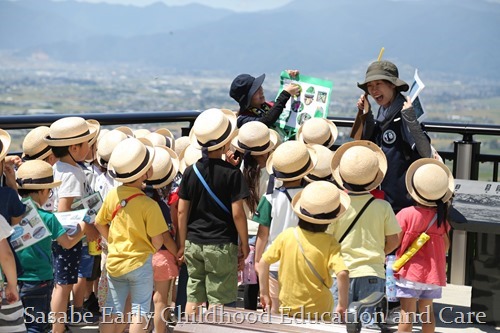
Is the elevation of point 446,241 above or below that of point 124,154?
below

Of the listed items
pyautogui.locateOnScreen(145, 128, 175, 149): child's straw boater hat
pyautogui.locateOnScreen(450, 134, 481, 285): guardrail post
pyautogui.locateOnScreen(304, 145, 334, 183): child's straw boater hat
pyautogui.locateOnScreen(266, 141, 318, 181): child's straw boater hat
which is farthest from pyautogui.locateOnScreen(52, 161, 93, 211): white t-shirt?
pyautogui.locateOnScreen(450, 134, 481, 285): guardrail post

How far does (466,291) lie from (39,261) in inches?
153

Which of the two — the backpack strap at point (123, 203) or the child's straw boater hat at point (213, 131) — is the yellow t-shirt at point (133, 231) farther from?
the child's straw boater hat at point (213, 131)

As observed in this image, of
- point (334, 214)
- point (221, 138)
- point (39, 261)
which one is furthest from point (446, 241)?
point (39, 261)

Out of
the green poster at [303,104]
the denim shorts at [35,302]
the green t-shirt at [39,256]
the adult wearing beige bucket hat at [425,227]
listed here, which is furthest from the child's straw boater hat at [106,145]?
the adult wearing beige bucket hat at [425,227]

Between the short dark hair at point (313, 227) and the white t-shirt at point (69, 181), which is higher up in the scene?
the white t-shirt at point (69, 181)

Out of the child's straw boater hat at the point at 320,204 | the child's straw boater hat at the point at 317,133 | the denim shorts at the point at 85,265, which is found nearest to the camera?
the child's straw boater hat at the point at 320,204

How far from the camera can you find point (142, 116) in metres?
7.85

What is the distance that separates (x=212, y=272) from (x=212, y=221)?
306mm

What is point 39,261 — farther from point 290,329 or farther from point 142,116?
point 142,116

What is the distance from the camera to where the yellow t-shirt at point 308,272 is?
4.36 metres

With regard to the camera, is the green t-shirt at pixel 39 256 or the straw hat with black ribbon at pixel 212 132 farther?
the straw hat with black ribbon at pixel 212 132

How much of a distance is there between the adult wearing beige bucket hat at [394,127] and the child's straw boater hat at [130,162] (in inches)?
63.2

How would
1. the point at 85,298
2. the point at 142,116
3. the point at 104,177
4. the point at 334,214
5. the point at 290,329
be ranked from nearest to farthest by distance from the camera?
the point at 290,329, the point at 334,214, the point at 104,177, the point at 85,298, the point at 142,116
